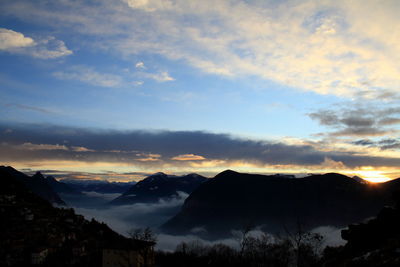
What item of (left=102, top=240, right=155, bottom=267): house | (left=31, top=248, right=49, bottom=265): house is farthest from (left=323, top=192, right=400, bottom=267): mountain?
(left=31, top=248, right=49, bottom=265): house

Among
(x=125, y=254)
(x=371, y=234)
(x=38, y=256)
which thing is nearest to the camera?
(x=371, y=234)

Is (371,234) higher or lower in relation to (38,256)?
higher

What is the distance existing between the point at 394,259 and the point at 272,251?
3855 inches

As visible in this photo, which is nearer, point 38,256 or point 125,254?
point 125,254

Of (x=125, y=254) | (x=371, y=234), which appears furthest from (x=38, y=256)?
(x=371, y=234)

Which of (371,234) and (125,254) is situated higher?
(371,234)

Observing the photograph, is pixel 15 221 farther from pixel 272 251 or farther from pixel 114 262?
pixel 272 251

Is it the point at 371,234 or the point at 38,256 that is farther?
the point at 38,256

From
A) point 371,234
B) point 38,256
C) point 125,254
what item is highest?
point 371,234

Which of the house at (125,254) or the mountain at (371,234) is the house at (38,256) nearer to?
the house at (125,254)

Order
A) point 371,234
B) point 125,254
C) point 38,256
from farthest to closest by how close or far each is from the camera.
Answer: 1. point 38,256
2. point 125,254
3. point 371,234

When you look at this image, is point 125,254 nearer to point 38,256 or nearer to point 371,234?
point 371,234

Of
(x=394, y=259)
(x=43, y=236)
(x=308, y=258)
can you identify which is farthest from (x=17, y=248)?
(x=394, y=259)

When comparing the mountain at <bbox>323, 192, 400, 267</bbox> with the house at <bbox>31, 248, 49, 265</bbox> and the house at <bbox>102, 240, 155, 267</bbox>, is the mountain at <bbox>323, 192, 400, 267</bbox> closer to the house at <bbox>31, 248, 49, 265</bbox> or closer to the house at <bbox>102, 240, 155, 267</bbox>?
the house at <bbox>102, 240, 155, 267</bbox>
